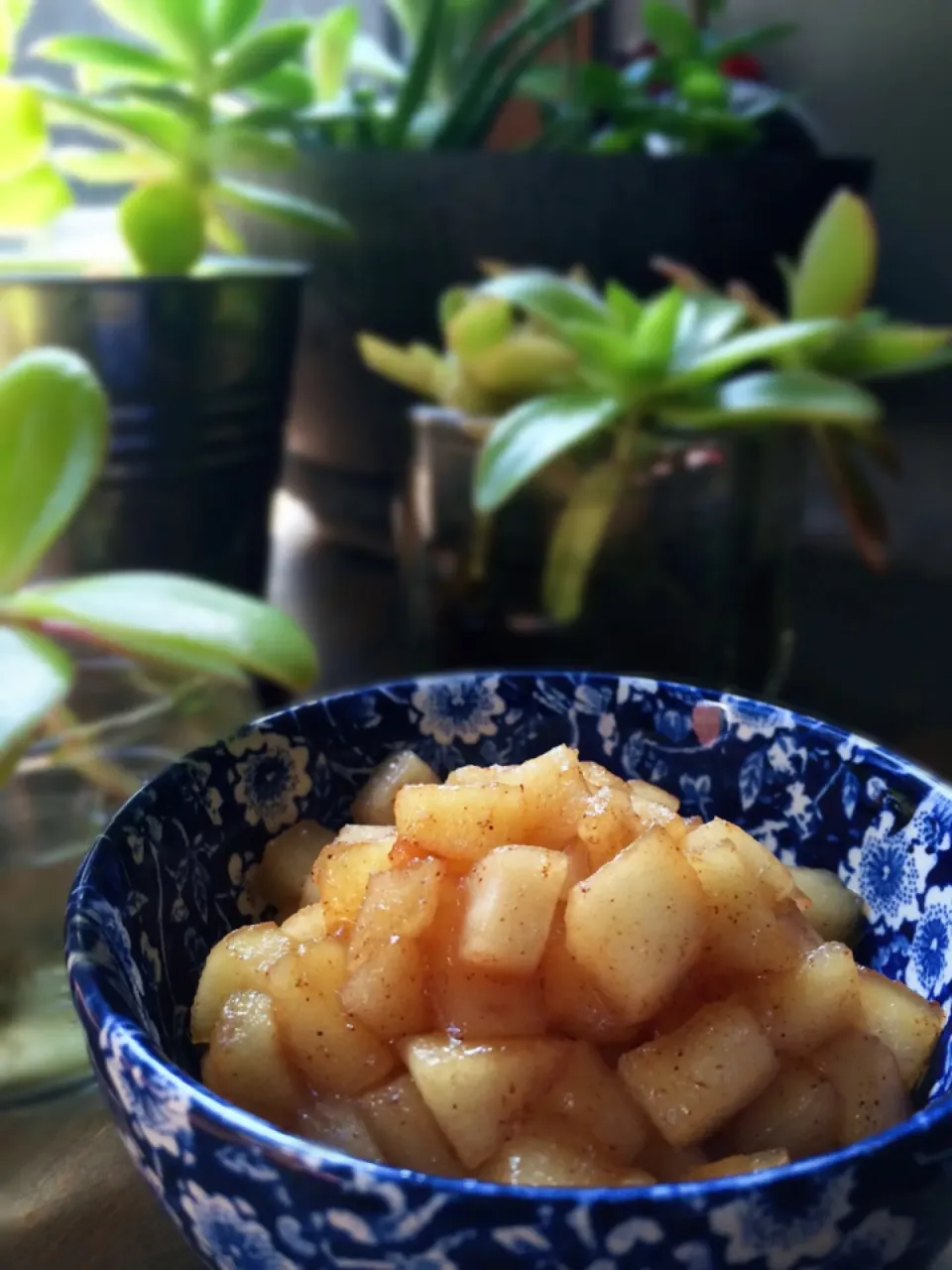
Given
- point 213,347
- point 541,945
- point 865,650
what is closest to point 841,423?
point 865,650

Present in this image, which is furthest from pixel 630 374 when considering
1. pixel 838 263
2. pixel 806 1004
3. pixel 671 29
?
A: pixel 671 29

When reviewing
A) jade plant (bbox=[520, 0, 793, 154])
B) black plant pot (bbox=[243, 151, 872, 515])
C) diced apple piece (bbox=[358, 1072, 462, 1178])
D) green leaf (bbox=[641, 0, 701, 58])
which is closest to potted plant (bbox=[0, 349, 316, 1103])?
diced apple piece (bbox=[358, 1072, 462, 1178])

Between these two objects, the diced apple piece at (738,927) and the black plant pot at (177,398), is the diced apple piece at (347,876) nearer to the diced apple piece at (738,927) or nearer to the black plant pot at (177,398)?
the diced apple piece at (738,927)

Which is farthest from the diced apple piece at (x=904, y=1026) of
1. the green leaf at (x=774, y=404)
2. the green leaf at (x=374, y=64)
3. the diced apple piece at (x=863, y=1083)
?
the green leaf at (x=374, y=64)

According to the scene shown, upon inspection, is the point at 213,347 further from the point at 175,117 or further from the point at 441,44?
the point at 441,44

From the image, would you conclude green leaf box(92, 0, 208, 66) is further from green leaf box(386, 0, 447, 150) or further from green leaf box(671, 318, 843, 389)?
green leaf box(671, 318, 843, 389)
